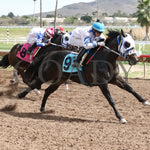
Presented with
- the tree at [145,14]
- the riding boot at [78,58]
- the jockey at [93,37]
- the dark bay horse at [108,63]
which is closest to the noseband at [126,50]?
the dark bay horse at [108,63]

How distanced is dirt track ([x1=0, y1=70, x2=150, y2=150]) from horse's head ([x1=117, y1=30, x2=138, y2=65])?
117 cm

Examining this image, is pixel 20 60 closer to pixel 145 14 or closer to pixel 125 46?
pixel 125 46

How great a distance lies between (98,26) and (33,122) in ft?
6.83

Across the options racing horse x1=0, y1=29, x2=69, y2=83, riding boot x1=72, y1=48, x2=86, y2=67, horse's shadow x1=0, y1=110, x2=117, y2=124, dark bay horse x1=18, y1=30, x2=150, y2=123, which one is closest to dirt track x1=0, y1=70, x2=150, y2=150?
horse's shadow x1=0, y1=110, x2=117, y2=124

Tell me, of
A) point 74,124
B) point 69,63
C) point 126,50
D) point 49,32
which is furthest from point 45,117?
point 49,32

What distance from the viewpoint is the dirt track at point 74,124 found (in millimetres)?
4488

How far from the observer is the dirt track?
177 inches

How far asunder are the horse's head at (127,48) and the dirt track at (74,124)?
3.83 ft

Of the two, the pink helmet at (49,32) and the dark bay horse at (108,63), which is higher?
the pink helmet at (49,32)

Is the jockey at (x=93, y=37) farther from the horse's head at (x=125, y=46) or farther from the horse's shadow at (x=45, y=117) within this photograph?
the horse's shadow at (x=45, y=117)

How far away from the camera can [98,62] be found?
6.09m

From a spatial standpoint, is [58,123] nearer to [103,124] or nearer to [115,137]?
[103,124]

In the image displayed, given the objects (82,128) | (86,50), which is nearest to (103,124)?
(82,128)

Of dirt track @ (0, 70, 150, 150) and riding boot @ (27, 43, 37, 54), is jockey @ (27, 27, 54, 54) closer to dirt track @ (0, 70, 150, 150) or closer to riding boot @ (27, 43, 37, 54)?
riding boot @ (27, 43, 37, 54)
